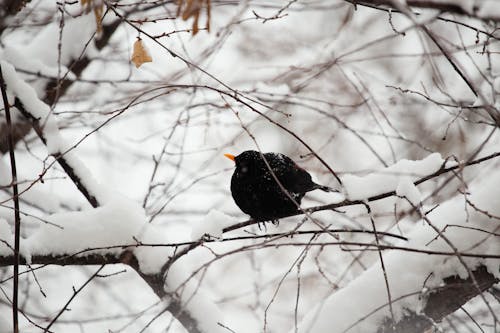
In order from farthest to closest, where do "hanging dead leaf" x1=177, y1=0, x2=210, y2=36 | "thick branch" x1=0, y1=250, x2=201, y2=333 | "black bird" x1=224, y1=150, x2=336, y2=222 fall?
"black bird" x1=224, y1=150, x2=336, y2=222
"thick branch" x1=0, y1=250, x2=201, y2=333
"hanging dead leaf" x1=177, y1=0, x2=210, y2=36

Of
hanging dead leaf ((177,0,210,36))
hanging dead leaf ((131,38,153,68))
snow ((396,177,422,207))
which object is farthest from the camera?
hanging dead leaf ((131,38,153,68))

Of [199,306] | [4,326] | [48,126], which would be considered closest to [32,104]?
[48,126]

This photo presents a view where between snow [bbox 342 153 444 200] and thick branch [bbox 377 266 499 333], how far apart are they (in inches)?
18.4

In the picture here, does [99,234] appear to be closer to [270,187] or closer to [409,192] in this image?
[270,187]

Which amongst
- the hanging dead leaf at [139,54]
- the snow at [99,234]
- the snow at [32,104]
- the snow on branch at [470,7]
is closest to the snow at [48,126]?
the snow at [32,104]

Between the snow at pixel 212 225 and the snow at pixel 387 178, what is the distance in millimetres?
645

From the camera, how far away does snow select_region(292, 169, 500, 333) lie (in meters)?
1.85

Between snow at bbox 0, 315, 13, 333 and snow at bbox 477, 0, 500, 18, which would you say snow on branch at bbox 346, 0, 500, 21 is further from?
snow at bbox 0, 315, 13, 333

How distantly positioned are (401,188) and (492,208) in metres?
0.39

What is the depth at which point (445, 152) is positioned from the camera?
12.7ft

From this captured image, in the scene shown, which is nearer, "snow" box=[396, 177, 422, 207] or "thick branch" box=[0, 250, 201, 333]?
"snow" box=[396, 177, 422, 207]

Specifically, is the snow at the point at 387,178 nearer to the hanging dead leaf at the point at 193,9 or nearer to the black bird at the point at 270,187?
the black bird at the point at 270,187

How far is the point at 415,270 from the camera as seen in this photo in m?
1.94

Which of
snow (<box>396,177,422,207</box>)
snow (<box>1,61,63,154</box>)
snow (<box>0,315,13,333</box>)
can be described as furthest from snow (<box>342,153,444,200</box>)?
snow (<box>0,315,13,333</box>)
